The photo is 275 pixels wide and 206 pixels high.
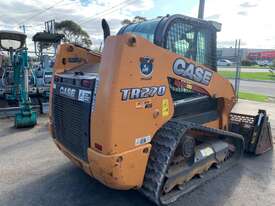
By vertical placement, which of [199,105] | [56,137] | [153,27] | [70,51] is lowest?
[56,137]

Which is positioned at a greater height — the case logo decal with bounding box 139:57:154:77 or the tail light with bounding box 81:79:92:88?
the case logo decal with bounding box 139:57:154:77

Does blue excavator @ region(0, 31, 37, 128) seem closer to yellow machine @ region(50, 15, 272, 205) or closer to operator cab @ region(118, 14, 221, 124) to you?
yellow machine @ region(50, 15, 272, 205)

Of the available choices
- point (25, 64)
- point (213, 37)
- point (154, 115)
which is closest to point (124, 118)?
point (154, 115)

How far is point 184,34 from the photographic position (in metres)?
3.94

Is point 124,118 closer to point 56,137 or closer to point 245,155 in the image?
point 56,137

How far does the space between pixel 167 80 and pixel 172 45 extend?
662 mm

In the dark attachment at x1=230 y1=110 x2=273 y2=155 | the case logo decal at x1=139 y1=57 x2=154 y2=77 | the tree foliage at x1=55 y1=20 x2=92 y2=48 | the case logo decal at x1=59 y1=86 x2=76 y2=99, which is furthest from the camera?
the tree foliage at x1=55 y1=20 x2=92 y2=48

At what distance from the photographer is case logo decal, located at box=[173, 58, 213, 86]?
348cm

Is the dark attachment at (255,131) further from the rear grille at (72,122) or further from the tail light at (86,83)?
the tail light at (86,83)

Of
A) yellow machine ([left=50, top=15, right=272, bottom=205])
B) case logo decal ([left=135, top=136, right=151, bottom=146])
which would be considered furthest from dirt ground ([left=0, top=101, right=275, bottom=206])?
case logo decal ([left=135, top=136, right=151, bottom=146])

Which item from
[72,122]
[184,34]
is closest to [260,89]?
[184,34]

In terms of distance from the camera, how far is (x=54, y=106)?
12.9 feet

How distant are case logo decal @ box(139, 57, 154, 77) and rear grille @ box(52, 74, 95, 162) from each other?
575 mm

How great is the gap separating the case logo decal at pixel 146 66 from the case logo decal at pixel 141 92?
0.54 feet
